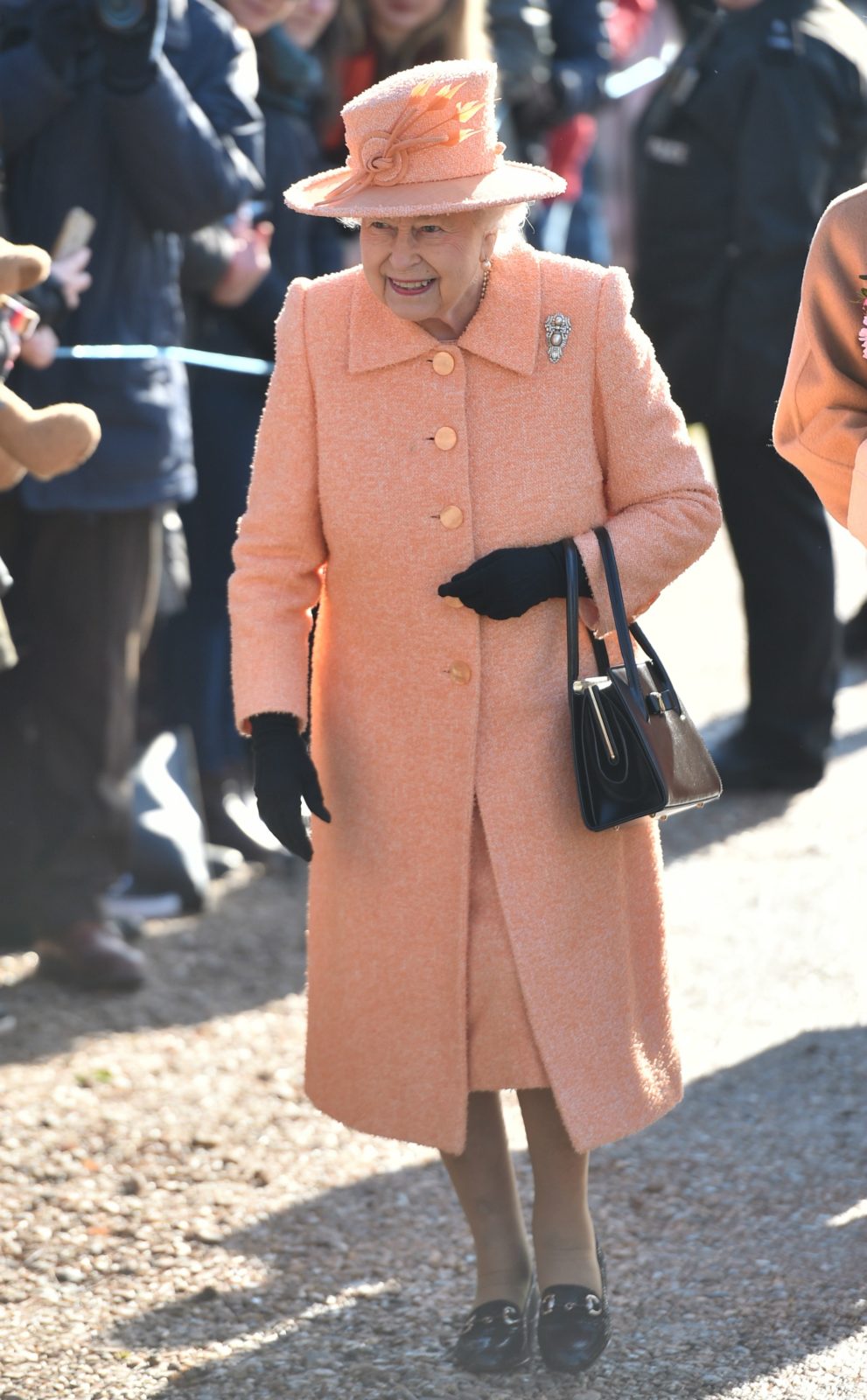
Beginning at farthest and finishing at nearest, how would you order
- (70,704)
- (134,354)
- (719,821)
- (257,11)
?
(719,821), (257,11), (70,704), (134,354)

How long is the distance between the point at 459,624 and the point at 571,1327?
3.60 ft

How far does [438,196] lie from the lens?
3041 mm

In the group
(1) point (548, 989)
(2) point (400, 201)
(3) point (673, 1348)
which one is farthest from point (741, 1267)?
(2) point (400, 201)

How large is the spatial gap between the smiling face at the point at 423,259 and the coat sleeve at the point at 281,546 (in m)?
0.20

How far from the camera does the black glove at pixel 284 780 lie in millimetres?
3201

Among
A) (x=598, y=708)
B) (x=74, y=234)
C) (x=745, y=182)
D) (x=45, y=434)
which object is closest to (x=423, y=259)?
(x=598, y=708)

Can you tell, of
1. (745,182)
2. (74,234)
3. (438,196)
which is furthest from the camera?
(745,182)

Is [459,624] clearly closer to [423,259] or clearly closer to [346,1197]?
[423,259]

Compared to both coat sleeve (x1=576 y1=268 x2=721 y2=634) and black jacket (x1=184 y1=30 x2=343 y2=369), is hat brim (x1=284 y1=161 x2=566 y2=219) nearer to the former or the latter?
coat sleeve (x1=576 y1=268 x2=721 y2=634)

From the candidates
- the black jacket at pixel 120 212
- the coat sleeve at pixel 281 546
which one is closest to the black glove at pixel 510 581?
the coat sleeve at pixel 281 546

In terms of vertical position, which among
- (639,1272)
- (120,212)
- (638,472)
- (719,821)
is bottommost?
(719,821)

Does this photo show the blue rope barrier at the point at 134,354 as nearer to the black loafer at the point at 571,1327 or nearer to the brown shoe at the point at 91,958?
the brown shoe at the point at 91,958

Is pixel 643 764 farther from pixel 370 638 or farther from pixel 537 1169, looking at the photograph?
pixel 537 1169

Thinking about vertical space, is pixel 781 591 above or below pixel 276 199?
below
